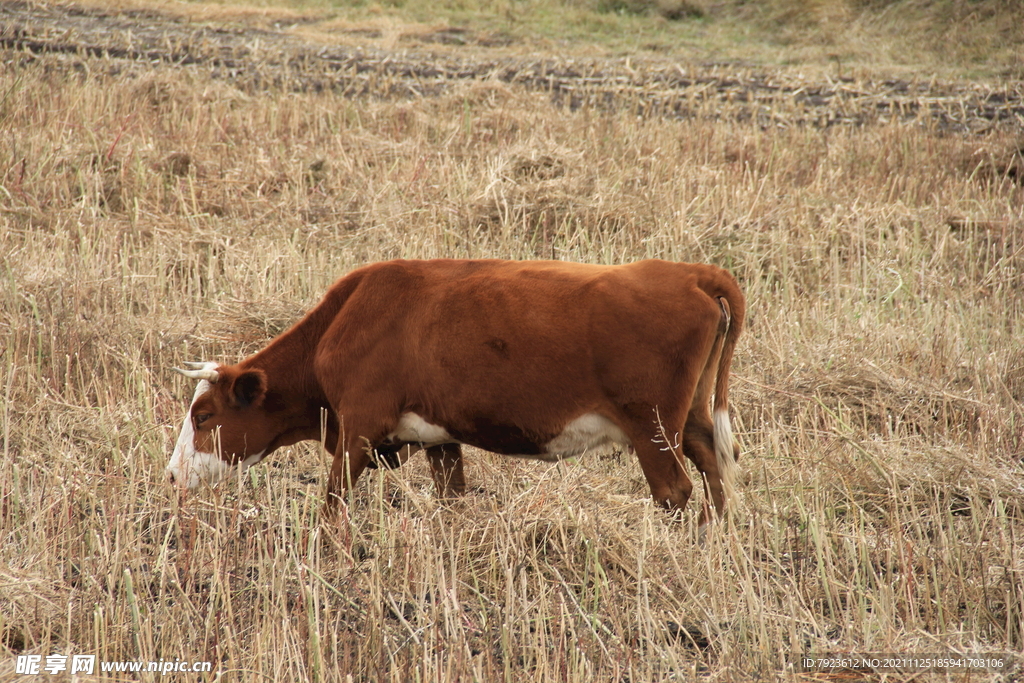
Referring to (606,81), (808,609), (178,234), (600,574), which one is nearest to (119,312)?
(178,234)

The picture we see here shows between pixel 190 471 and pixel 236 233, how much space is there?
3.73 meters

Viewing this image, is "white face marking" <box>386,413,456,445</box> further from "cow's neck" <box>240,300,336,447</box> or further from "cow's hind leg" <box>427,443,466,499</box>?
"cow's neck" <box>240,300,336,447</box>

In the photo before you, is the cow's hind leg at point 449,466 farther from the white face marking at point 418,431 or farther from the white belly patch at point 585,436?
the white belly patch at point 585,436

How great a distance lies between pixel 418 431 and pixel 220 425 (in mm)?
878

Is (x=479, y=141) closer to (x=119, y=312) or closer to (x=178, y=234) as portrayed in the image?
(x=178, y=234)

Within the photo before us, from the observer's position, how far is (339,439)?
3979 millimetres

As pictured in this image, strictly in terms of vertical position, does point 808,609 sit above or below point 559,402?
below

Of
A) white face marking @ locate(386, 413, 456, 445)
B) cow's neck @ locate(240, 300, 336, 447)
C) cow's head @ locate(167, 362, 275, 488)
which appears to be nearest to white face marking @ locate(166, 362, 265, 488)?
cow's head @ locate(167, 362, 275, 488)

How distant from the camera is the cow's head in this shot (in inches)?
159

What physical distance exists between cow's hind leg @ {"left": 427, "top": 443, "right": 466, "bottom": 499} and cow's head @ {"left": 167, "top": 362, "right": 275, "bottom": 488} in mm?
744

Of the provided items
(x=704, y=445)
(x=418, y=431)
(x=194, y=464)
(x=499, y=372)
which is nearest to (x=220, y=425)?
(x=194, y=464)

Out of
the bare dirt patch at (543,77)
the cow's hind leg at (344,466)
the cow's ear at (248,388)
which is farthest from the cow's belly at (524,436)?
the bare dirt patch at (543,77)

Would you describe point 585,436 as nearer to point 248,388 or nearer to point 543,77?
point 248,388

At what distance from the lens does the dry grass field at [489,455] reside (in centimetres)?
301
